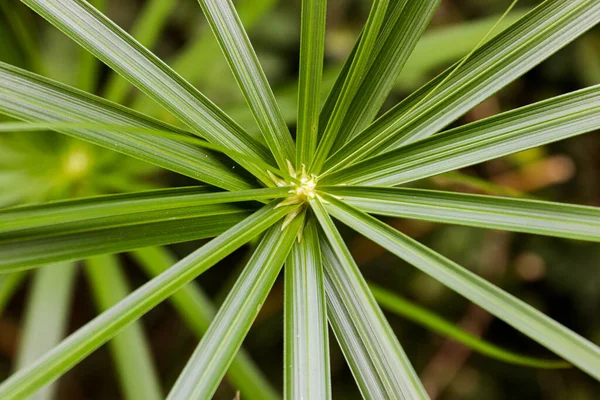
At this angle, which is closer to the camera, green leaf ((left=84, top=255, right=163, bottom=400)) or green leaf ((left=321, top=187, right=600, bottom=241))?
green leaf ((left=321, top=187, right=600, bottom=241))

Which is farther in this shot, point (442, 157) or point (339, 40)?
point (339, 40)

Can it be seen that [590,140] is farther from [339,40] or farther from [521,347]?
[339,40]

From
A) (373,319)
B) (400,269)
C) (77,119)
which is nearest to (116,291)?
(77,119)

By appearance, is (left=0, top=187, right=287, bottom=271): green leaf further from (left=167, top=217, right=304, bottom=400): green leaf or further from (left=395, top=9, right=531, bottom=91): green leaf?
(left=395, top=9, right=531, bottom=91): green leaf

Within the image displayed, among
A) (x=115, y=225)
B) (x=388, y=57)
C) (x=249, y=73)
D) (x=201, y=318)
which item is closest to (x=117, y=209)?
(x=115, y=225)

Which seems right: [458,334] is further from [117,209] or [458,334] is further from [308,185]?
[117,209]

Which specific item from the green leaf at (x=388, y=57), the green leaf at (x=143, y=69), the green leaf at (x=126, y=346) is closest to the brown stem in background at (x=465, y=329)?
the green leaf at (x=126, y=346)

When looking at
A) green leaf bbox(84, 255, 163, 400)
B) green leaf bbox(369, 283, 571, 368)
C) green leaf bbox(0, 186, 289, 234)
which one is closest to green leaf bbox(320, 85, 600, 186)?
green leaf bbox(0, 186, 289, 234)
